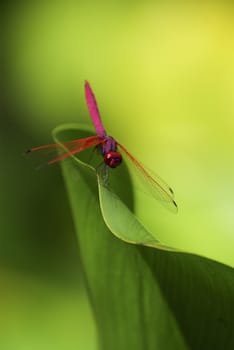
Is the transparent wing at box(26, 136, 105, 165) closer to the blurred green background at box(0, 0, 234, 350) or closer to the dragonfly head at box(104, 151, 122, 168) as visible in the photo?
the dragonfly head at box(104, 151, 122, 168)

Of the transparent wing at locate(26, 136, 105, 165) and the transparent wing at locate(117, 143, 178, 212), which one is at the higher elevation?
the transparent wing at locate(26, 136, 105, 165)

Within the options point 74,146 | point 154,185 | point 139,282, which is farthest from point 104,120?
point 139,282

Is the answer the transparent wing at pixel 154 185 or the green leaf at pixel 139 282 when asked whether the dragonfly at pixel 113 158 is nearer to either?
the transparent wing at pixel 154 185

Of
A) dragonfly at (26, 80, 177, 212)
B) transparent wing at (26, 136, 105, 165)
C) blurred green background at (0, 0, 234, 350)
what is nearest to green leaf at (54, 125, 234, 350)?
transparent wing at (26, 136, 105, 165)

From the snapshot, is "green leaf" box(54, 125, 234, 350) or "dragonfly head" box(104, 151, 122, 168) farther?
"dragonfly head" box(104, 151, 122, 168)

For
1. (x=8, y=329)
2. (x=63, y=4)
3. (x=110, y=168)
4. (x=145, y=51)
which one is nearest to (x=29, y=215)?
(x=8, y=329)

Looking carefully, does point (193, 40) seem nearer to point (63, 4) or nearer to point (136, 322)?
point (63, 4)

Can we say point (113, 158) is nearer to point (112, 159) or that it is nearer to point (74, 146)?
point (112, 159)
